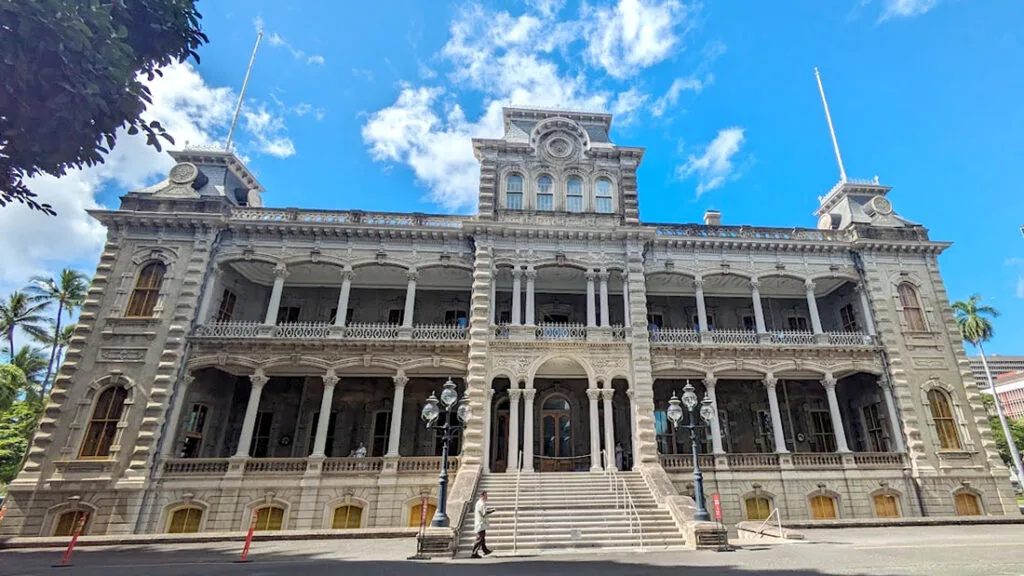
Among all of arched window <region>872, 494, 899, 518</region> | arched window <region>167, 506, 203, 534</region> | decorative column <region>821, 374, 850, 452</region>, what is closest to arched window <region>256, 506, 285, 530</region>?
arched window <region>167, 506, 203, 534</region>

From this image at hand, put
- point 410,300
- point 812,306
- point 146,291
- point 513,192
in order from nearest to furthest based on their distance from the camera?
point 146,291 → point 410,300 → point 812,306 → point 513,192

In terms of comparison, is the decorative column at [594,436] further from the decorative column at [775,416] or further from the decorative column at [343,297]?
the decorative column at [343,297]

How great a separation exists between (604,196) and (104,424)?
21.7 metres

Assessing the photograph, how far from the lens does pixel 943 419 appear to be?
20.0 meters

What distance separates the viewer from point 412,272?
69.1 ft

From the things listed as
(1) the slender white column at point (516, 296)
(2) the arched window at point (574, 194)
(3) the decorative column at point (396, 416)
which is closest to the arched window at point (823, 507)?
(1) the slender white column at point (516, 296)

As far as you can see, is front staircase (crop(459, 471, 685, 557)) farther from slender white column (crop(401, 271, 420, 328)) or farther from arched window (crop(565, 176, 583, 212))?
arched window (crop(565, 176, 583, 212))

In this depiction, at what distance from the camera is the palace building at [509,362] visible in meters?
17.3

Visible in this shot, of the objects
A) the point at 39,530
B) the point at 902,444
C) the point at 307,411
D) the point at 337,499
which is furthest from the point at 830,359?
the point at 39,530

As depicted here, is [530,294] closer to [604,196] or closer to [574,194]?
[574,194]

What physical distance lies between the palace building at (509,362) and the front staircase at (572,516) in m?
0.13

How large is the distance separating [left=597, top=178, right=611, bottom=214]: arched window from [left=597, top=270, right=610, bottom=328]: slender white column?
320 cm

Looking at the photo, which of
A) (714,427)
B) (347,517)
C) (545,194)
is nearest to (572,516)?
(714,427)

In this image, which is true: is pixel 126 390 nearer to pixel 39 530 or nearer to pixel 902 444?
pixel 39 530
